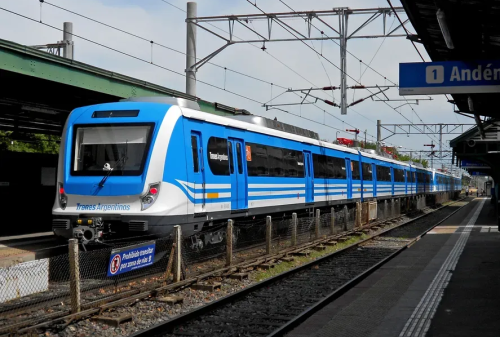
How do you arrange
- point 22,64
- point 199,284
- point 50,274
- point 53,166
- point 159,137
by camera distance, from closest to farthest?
1. point 50,274
2. point 199,284
3. point 159,137
4. point 22,64
5. point 53,166

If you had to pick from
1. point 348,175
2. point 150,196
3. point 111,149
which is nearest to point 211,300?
point 150,196

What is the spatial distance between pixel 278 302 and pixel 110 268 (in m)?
2.77

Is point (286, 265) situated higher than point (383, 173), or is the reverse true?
point (383, 173)

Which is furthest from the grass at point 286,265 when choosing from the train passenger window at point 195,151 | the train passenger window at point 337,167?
the train passenger window at point 337,167

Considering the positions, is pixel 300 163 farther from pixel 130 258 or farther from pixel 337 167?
pixel 130 258

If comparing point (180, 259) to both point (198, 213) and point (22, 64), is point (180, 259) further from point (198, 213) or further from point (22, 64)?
point (22, 64)

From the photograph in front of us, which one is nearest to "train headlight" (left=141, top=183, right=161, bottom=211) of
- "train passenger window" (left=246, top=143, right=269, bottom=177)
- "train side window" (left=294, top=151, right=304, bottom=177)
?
"train passenger window" (left=246, top=143, right=269, bottom=177)

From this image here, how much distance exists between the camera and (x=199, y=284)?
10.5 meters

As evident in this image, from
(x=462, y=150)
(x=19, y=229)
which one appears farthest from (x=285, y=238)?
(x=462, y=150)

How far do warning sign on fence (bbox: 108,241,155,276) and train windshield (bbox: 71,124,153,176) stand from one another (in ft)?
6.23

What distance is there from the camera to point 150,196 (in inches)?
439

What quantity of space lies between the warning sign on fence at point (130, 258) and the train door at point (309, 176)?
10.1 m

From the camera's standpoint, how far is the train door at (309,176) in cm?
1950

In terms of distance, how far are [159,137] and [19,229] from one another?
405 inches
